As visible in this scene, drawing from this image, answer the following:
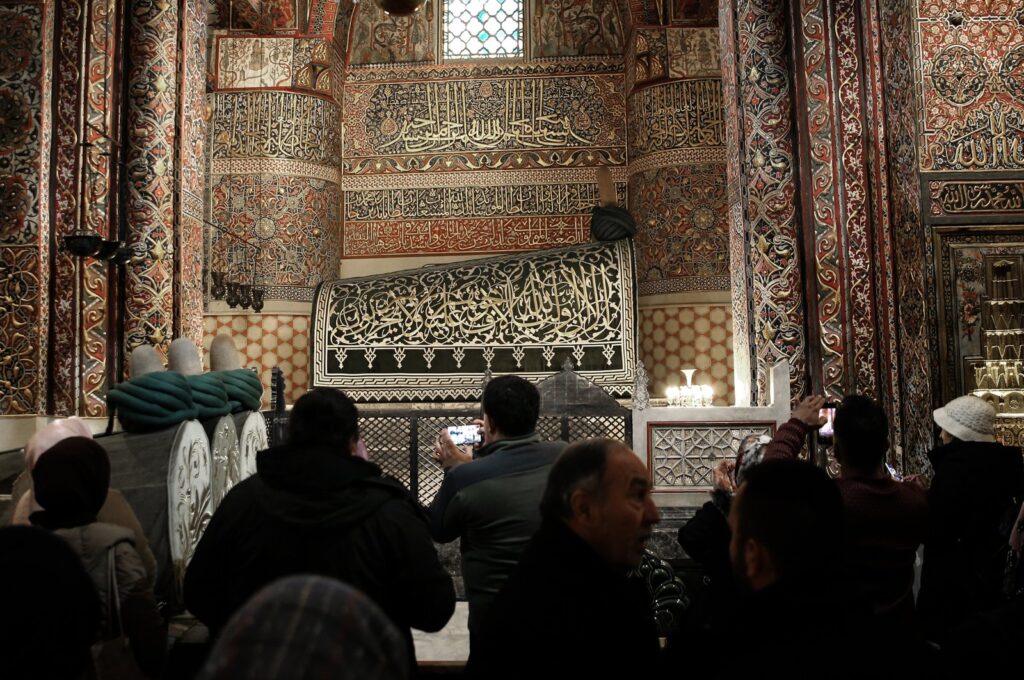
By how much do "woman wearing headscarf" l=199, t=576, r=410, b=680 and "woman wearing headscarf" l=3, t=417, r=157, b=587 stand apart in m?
1.42

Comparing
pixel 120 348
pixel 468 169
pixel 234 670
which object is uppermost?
pixel 468 169

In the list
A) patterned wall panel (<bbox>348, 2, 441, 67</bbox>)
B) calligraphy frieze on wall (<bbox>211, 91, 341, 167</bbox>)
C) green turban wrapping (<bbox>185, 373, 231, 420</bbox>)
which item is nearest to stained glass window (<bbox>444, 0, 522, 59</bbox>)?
patterned wall panel (<bbox>348, 2, 441, 67</bbox>)

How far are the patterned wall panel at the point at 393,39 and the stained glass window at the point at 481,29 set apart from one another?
26 centimetres

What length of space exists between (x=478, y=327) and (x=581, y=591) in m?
7.25

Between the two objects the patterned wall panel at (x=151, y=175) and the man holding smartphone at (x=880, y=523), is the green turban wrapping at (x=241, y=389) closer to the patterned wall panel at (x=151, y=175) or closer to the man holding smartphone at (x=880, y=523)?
the patterned wall panel at (x=151, y=175)

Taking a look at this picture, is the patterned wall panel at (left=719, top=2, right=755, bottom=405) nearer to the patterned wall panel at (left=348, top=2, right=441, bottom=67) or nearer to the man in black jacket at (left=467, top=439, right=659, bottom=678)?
the man in black jacket at (left=467, top=439, right=659, bottom=678)

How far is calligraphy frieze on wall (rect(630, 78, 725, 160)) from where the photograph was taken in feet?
35.9

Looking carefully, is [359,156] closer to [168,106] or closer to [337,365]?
[337,365]

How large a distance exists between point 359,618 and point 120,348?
5903mm

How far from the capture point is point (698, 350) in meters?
10.7

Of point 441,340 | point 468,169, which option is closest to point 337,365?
point 441,340

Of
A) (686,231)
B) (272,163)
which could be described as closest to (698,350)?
(686,231)

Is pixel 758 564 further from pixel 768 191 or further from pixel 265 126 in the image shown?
pixel 265 126

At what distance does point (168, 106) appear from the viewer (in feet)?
21.1
